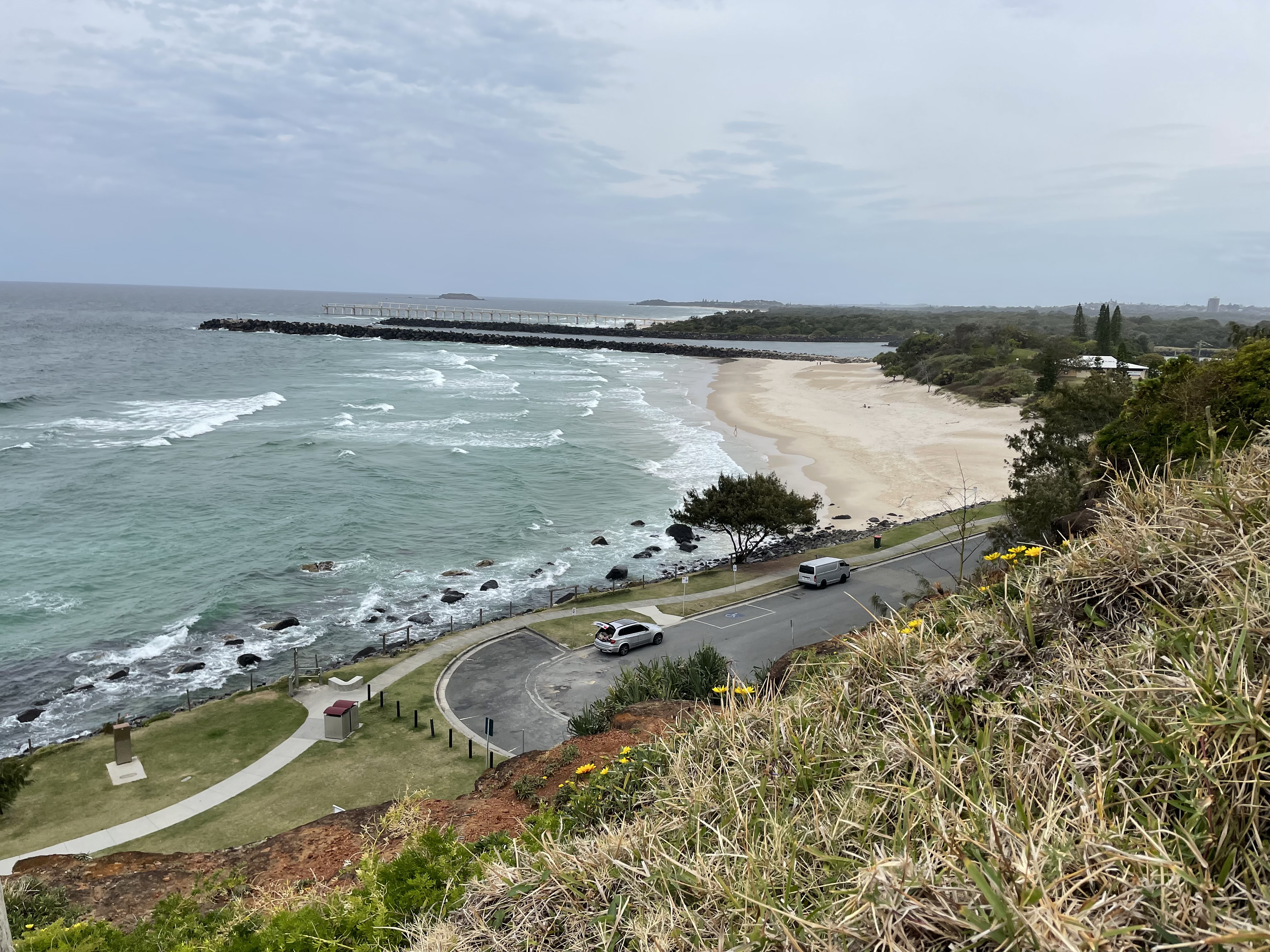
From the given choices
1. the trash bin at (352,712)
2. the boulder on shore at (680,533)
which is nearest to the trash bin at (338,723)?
the trash bin at (352,712)

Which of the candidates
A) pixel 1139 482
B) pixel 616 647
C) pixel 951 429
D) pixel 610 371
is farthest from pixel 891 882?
pixel 610 371

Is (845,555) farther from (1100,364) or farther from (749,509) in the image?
(1100,364)

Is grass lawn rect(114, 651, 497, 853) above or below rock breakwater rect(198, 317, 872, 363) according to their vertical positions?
below

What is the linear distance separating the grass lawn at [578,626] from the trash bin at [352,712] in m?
7.74

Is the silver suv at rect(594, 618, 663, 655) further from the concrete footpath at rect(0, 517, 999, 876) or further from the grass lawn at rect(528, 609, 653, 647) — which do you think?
the concrete footpath at rect(0, 517, 999, 876)

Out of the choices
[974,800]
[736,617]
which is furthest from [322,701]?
[974,800]

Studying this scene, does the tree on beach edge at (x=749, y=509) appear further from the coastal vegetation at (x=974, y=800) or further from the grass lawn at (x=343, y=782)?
the coastal vegetation at (x=974, y=800)

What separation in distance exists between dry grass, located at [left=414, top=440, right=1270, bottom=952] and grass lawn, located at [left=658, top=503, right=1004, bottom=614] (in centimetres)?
2423

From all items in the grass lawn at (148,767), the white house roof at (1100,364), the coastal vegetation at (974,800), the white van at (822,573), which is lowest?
the grass lawn at (148,767)

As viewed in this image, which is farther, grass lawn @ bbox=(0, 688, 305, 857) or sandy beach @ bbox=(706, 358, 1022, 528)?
sandy beach @ bbox=(706, 358, 1022, 528)

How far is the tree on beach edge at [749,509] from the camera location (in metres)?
34.7

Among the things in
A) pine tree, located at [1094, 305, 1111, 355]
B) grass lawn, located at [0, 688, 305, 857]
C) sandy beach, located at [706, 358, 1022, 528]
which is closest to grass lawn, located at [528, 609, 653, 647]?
grass lawn, located at [0, 688, 305, 857]

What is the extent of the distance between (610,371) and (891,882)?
121 metres

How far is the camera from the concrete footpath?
1789cm
